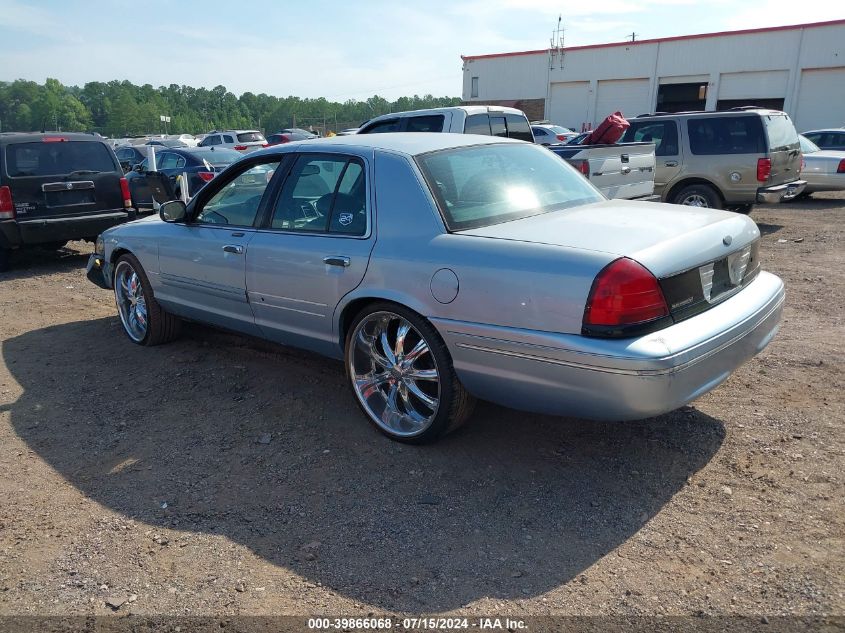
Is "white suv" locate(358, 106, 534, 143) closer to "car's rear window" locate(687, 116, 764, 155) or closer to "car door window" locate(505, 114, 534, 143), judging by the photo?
"car door window" locate(505, 114, 534, 143)

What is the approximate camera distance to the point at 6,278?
8773 millimetres

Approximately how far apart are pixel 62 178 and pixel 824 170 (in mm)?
14078

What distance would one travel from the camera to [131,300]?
5832mm

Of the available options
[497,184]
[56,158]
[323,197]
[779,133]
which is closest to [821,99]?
[779,133]

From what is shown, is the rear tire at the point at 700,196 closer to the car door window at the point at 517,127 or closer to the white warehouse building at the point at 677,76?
the car door window at the point at 517,127

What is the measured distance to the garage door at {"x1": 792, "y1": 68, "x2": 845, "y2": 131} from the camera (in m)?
29.5

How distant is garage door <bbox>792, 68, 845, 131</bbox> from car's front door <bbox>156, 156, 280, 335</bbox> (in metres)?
31.9

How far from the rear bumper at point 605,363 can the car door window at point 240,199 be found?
1.91 metres

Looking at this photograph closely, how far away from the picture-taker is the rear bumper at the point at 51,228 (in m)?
8.66

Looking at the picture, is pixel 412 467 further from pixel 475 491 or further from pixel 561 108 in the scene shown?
pixel 561 108

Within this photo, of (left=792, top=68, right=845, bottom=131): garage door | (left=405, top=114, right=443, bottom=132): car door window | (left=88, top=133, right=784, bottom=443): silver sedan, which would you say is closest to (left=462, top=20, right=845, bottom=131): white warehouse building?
(left=792, top=68, right=845, bottom=131): garage door

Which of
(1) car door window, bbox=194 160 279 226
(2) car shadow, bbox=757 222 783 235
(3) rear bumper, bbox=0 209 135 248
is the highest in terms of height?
(1) car door window, bbox=194 160 279 226

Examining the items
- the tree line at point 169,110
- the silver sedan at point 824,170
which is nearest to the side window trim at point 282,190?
the silver sedan at point 824,170

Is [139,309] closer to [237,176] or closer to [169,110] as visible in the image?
[237,176]
